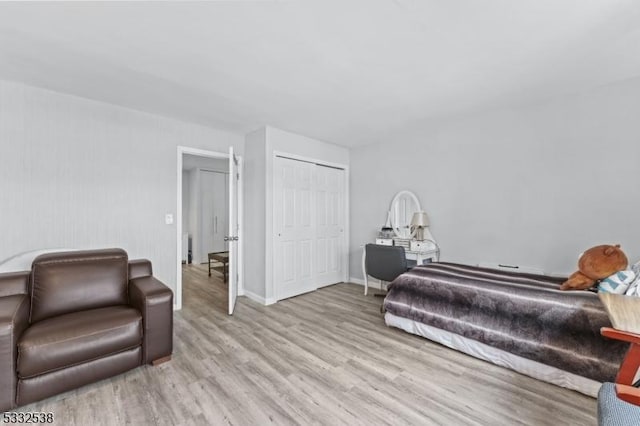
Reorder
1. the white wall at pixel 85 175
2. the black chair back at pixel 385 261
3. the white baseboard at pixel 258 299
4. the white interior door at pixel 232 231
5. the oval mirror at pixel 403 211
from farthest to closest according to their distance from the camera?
the oval mirror at pixel 403 211 → the white baseboard at pixel 258 299 → the black chair back at pixel 385 261 → the white interior door at pixel 232 231 → the white wall at pixel 85 175

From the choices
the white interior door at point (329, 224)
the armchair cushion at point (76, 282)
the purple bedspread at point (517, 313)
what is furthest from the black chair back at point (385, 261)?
the armchair cushion at point (76, 282)

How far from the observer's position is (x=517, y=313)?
215 centimetres

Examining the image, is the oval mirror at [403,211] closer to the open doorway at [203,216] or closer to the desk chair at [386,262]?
the desk chair at [386,262]

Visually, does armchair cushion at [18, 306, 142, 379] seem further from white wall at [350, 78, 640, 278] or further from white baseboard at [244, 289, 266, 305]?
white wall at [350, 78, 640, 278]

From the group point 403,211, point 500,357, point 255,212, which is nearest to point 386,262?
point 403,211

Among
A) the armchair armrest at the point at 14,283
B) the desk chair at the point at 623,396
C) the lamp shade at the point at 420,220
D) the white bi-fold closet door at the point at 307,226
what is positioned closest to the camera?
the desk chair at the point at 623,396

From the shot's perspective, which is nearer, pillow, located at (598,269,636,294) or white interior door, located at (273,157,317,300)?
pillow, located at (598,269,636,294)

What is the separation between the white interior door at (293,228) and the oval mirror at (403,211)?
127cm

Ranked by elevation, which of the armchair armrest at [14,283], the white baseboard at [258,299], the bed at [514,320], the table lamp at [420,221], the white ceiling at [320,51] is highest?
the white ceiling at [320,51]

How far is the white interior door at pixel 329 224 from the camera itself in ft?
14.8

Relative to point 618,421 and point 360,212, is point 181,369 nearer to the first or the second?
point 618,421

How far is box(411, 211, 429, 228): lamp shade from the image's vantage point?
150 inches

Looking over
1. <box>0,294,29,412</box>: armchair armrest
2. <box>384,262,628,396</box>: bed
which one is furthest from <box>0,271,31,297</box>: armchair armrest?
<box>384,262,628,396</box>: bed

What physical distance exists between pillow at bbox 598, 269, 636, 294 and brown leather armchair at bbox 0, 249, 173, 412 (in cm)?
334
